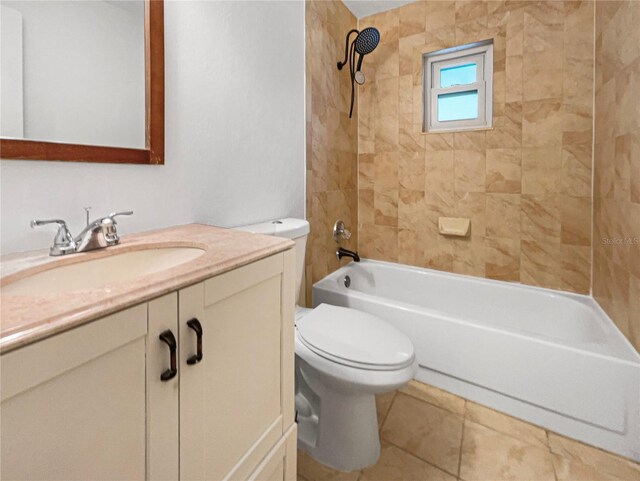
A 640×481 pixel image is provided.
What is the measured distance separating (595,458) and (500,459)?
380mm

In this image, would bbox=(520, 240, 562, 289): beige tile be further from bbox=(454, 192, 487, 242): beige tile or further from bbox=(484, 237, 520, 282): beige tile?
bbox=(454, 192, 487, 242): beige tile

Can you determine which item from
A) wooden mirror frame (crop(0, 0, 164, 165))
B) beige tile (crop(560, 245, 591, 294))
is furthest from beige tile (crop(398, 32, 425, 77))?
wooden mirror frame (crop(0, 0, 164, 165))

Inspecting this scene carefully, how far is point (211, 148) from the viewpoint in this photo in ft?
4.35

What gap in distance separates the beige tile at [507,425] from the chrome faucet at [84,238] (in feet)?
5.44

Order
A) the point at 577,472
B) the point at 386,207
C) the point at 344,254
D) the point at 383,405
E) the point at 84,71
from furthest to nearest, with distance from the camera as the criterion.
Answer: the point at 386,207, the point at 344,254, the point at 383,405, the point at 577,472, the point at 84,71

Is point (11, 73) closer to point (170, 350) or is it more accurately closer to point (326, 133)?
point (170, 350)

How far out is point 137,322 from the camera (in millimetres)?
531

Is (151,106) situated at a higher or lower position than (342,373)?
higher

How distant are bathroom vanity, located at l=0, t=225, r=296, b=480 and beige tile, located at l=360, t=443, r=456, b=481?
1.44ft

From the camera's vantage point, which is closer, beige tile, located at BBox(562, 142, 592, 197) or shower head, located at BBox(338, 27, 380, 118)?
beige tile, located at BBox(562, 142, 592, 197)

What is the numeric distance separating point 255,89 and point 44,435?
148cm

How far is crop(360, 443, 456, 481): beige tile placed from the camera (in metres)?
1.22

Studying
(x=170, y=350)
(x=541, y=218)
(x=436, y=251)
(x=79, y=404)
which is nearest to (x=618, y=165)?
(x=541, y=218)

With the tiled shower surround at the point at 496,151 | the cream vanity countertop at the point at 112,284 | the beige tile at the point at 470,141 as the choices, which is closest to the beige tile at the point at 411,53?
the tiled shower surround at the point at 496,151
